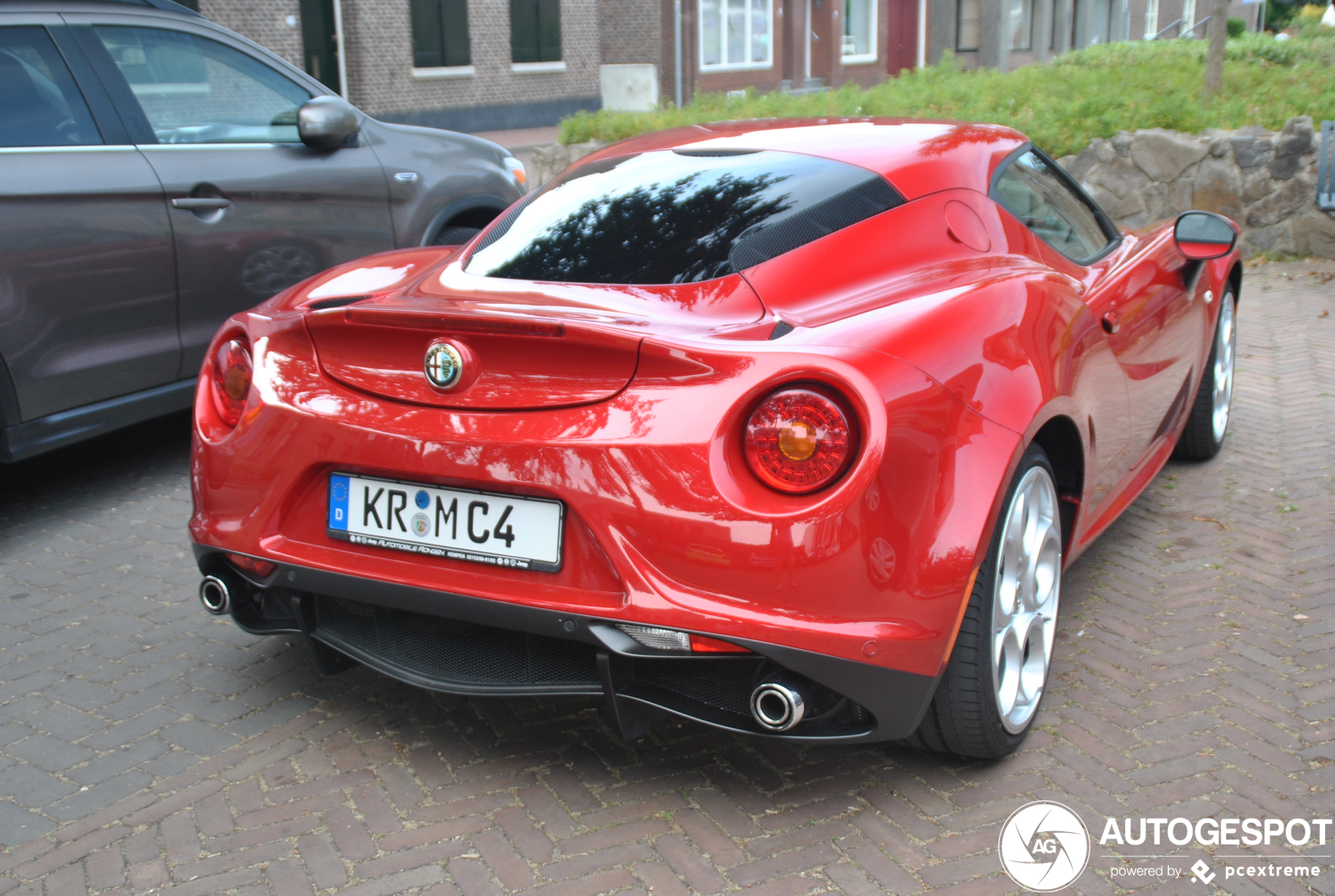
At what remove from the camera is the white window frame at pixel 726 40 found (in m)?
27.9

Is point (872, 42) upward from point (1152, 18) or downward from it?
downward

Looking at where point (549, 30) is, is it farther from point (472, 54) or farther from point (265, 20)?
point (265, 20)

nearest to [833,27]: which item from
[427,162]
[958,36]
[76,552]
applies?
[958,36]

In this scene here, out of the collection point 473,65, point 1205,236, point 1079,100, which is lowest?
point 1205,236

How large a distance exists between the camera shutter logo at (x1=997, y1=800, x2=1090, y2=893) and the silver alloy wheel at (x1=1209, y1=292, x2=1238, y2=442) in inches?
108

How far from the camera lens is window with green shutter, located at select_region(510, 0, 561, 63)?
950 inches

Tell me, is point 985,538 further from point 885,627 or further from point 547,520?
point 547,520

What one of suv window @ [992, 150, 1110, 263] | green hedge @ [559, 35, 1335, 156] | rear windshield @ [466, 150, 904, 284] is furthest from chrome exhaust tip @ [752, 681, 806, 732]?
green hedge @ [559, 35, 1335, 156]

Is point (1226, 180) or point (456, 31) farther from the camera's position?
point (456, 31)

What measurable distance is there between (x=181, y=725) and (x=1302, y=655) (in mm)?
2949

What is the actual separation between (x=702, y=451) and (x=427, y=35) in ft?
72.4

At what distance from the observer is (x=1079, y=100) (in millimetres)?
10922

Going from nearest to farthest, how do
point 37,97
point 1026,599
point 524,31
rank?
point 1026,599
point 37,97
point 524,31

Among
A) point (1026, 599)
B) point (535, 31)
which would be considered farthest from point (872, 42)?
point (1026, 599)
